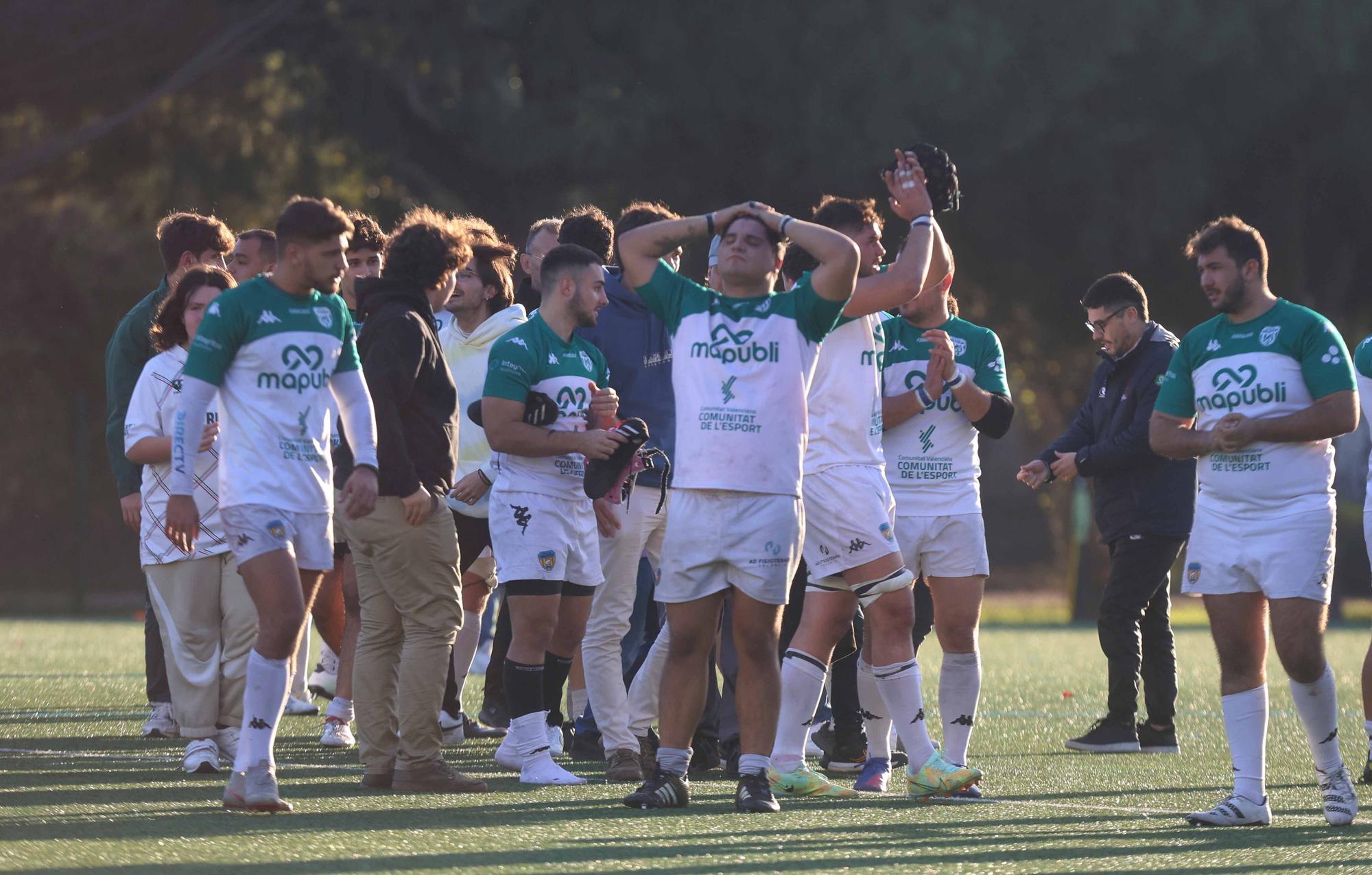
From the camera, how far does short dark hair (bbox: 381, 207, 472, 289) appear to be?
6.45 metres

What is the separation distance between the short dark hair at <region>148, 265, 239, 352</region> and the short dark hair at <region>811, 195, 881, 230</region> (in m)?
2.20

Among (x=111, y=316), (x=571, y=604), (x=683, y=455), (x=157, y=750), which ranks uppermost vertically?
(x=111, y=316)

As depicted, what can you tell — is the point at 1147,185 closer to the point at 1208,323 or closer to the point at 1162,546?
the point at 1162,546

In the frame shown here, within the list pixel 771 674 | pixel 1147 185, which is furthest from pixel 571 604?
pixel 1147 185

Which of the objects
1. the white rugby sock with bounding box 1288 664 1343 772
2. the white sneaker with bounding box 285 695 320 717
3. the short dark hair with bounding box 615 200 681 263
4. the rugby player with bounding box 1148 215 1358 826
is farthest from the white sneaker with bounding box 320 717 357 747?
the white rugby sock with bounding box 1288 664 1343 772

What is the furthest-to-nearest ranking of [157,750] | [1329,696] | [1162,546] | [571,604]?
[1162,546], [157,750], [571,604], [1329,696]

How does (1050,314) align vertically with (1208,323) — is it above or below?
above

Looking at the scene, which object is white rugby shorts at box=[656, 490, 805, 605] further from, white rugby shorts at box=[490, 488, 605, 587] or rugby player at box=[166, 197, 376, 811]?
rugby player at box=[166, 197, 376, 811]

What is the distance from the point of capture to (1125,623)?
9.02 m

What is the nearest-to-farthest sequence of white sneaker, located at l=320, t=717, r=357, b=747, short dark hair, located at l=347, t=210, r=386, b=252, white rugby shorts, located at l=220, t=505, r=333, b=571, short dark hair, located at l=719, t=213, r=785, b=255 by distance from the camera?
white rugby shorts, located at l=220, t=505, r=333, b=571, short dark hair, located at l=719, t=213, r=785, b=255, white sneaker, located at l=320, t=717, r=357, b=747, short dark hair, located at l=347, t=210, r=386, b=252

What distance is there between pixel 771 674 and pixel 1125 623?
139 inches

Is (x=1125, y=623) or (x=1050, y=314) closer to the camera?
(x=1125, y=623)

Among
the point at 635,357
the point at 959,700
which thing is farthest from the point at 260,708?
the point at 959,700

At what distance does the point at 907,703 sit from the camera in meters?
6.55
